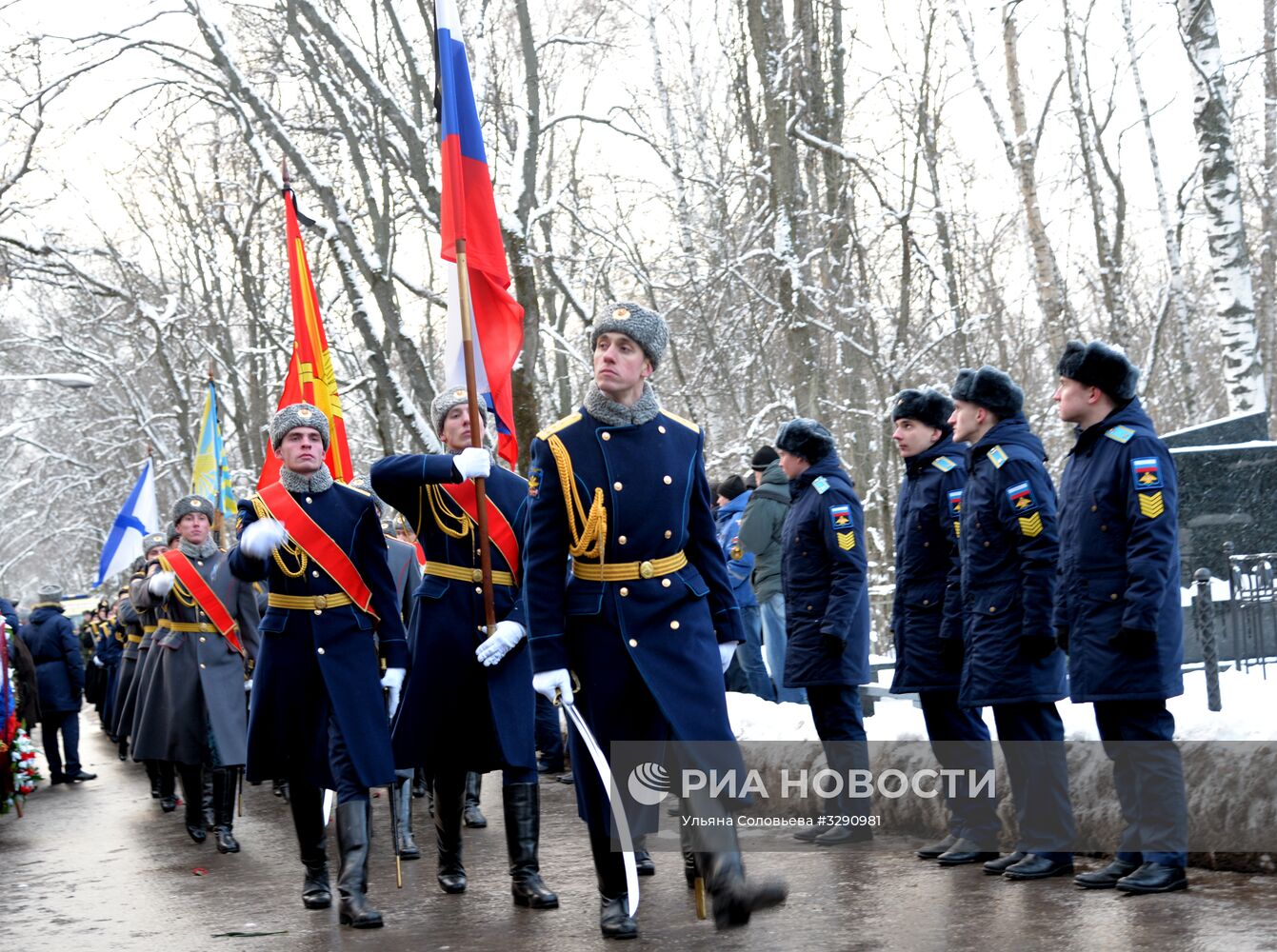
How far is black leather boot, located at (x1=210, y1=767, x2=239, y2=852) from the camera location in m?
9.72

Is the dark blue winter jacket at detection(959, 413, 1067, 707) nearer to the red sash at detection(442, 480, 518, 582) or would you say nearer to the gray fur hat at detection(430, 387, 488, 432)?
the red sash at detection(442, 480, 518, 582)

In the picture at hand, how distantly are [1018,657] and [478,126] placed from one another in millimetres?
3969

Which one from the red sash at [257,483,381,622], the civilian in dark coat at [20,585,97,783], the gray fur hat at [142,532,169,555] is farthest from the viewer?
the civilian in dark coat at [20,585,97,783]

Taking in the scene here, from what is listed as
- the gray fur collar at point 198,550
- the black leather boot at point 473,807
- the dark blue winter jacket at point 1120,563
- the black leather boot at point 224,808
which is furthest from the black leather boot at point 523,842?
the gray fur collar at point 198,550

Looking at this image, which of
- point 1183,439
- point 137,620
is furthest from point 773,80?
point 137,620

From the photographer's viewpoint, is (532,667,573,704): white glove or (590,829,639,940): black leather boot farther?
(590,829,639,940): black leather boot

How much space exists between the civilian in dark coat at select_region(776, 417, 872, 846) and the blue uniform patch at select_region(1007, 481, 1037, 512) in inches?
53.0

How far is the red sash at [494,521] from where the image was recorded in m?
7.50

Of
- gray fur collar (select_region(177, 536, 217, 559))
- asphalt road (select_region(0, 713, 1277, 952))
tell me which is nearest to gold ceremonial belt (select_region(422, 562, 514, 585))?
asphalt road (select_region(0, 713, 1277, 952))

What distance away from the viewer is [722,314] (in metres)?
20.7

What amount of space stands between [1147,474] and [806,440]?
2417 millimetres

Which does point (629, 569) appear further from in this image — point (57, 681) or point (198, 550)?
point (57, 681)

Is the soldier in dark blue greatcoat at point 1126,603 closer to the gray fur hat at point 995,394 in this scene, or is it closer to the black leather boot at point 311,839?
the gray fur hat at point 995,394

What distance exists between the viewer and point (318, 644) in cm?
721
